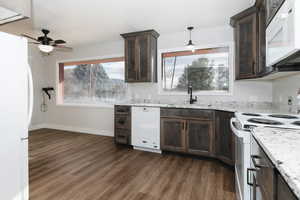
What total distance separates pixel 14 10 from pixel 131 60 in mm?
2109

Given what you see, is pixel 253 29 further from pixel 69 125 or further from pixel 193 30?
pixel 69 125

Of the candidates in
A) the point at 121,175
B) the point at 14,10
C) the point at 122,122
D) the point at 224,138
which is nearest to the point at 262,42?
the point at 224,138

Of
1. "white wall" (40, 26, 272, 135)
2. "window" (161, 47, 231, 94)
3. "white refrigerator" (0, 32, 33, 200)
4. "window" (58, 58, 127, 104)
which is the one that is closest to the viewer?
"white refrigerator" (0, 32, 33, 200)

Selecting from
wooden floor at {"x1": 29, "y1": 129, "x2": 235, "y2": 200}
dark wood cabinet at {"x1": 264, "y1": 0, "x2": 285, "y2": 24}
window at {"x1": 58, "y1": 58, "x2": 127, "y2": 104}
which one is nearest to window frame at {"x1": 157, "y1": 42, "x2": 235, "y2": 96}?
window at {"x1": 58, "y1": 58, "x2": 127, "y2": 104}

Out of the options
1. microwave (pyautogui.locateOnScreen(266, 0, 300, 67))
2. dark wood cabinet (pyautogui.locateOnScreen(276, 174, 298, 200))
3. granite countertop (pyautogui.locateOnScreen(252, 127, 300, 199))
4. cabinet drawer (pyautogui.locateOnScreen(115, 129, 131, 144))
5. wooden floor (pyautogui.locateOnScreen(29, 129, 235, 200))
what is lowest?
wooden floor (pyautogui.locateOnScreen(29, 129, 235, 200))

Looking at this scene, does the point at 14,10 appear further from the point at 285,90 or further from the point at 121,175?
the point at 285,90

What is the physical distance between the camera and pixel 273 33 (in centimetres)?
130

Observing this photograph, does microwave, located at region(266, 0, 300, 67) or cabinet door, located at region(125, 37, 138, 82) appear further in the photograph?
cabinet door, located at region(125, 37, 138, 82)

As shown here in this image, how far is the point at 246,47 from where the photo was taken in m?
2.40

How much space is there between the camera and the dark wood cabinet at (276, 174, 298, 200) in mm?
485

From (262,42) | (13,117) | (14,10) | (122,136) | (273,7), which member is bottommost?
(122,136)

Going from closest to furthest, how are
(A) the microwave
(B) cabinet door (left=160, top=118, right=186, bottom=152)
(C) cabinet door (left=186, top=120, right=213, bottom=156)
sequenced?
(A) the microwave → (C) cabinet door (left=186, top=120, right=213, bottom=156) → (B) cabinet door (left=160, top=118, right=186, bottom=152)

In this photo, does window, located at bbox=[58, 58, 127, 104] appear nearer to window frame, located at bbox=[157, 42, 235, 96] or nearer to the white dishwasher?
window frame, located at bbox=[157, 42, 235, 96]

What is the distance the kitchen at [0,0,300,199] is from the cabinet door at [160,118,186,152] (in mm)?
18
